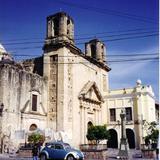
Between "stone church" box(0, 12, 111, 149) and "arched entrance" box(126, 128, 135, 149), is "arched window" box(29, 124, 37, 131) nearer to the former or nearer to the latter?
"stone church" box(0, 12, 111, 149)

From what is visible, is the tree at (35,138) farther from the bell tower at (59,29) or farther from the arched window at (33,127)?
the bell tower at (59,29)

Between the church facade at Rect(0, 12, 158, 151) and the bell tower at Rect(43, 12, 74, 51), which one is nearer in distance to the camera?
the church facade at Rect(0, 12, 158, 151)

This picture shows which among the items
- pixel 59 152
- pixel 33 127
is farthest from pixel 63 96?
pixel 59 152

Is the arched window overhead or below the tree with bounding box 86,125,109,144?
overhead

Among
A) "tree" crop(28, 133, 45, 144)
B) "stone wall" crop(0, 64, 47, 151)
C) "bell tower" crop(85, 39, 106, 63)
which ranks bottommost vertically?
"tree" crop(28, 133, 45, 144)

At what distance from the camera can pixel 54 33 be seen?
27531mm

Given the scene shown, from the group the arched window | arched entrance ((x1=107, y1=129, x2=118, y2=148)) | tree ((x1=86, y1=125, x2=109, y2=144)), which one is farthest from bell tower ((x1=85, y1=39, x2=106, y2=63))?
the arched window

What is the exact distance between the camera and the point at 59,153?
591 inches

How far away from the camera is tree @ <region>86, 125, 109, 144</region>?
25169 millimetres

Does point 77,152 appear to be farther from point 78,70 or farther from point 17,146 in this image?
point 78,70

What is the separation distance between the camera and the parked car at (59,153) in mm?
14906

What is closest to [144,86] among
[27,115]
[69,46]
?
[69,46]

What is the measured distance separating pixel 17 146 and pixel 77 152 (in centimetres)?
750

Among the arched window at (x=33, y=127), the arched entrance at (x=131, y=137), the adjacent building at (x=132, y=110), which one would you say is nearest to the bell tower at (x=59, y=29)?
the arched window at (x=33, y=127)
